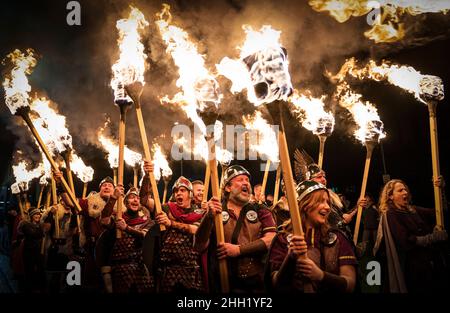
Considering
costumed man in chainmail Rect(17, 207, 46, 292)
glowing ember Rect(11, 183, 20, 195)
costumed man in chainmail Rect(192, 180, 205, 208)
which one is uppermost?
glowing ember Rect(11, 183, 20, 195)

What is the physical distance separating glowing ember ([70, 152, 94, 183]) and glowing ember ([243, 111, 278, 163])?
378 cm

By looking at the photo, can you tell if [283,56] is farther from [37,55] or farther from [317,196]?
[37,55]

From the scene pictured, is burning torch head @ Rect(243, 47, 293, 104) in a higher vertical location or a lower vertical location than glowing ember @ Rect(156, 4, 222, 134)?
lower

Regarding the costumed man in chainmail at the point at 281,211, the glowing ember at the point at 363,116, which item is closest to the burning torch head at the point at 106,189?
the costumed man in chainmail at the point at 281,211

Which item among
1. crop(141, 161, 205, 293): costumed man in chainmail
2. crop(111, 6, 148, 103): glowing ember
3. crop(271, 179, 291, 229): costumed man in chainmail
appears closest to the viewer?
crop(141, 161, 205, 293): costumed man in chainmail

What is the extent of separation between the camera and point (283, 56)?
3576mm

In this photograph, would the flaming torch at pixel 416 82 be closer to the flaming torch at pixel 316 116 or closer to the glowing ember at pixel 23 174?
the flaming torch at pixel 316 116

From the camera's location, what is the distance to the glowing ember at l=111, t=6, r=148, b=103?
5629mm

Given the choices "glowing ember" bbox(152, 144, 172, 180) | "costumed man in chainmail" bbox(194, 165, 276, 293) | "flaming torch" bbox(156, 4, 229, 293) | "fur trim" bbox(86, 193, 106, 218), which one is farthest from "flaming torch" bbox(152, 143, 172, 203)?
"costumed man in chainmail" bbox(194, 165, 276, 293)

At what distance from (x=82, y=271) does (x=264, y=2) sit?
561 centimetres

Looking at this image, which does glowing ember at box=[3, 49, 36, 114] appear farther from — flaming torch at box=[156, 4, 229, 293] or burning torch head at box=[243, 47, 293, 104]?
burning torch head at box=[243, 47, 293, 104]

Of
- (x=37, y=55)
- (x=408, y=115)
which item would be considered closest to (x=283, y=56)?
(x=37, y=55)

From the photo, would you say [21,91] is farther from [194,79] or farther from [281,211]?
[281,211]

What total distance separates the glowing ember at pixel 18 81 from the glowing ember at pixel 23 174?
2.72m
